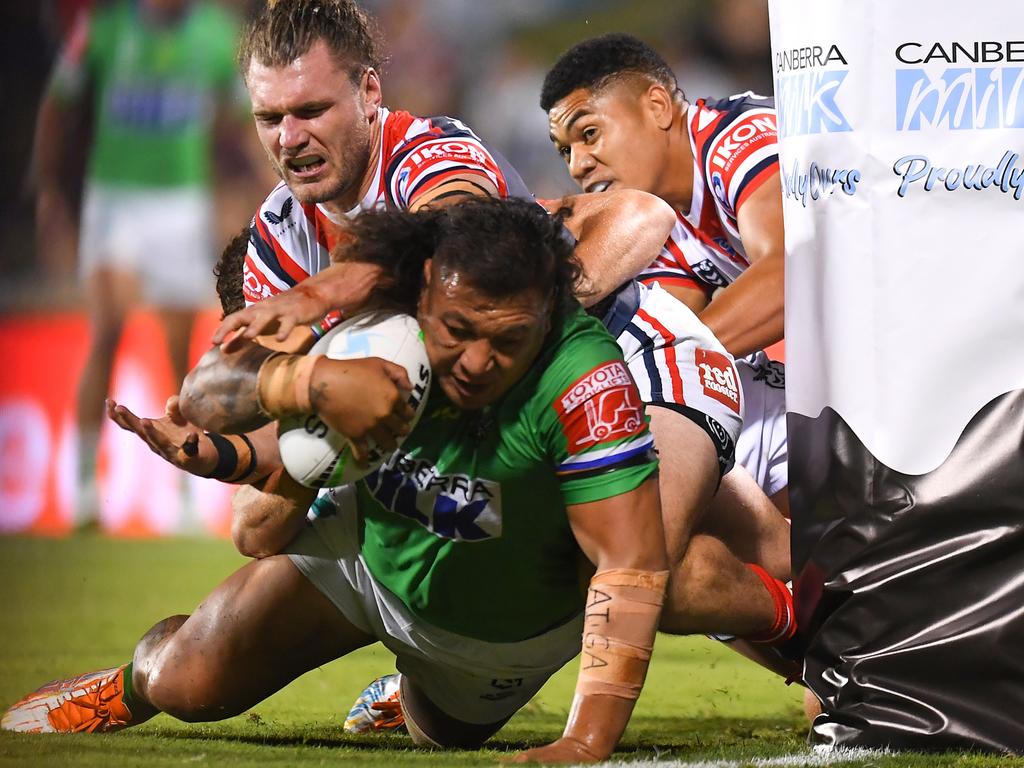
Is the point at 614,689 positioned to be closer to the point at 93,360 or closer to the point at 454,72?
the point at 93,360

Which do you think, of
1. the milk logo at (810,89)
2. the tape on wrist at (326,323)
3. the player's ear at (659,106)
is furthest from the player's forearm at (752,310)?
the tape on wrist at (326,323)

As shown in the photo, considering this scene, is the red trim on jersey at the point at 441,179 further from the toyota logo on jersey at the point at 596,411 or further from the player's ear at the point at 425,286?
the toyota logo on jersey at the point at 596,411

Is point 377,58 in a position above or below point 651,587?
above

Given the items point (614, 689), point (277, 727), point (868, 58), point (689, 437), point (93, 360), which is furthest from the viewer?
point (93, 360)

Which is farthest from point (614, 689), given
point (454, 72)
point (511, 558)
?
point (454, 72)

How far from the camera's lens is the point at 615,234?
444cm

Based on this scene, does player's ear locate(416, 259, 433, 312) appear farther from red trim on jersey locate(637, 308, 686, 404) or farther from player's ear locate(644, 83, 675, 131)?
player's ear locate(644, 83, 675, 131)

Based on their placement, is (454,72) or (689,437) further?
(454,72)

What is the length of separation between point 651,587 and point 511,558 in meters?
0.48

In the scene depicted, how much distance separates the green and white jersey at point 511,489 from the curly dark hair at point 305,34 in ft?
4.42

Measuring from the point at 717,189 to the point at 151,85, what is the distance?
7050 millimetres

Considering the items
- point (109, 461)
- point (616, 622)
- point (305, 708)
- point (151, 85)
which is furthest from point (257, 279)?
point (151, 85)

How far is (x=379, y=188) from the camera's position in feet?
14.9

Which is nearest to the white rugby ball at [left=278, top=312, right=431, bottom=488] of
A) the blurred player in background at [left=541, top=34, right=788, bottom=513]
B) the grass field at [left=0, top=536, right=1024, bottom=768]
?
the grass field at [left=0, top=536, right=1024, bottom=768]
